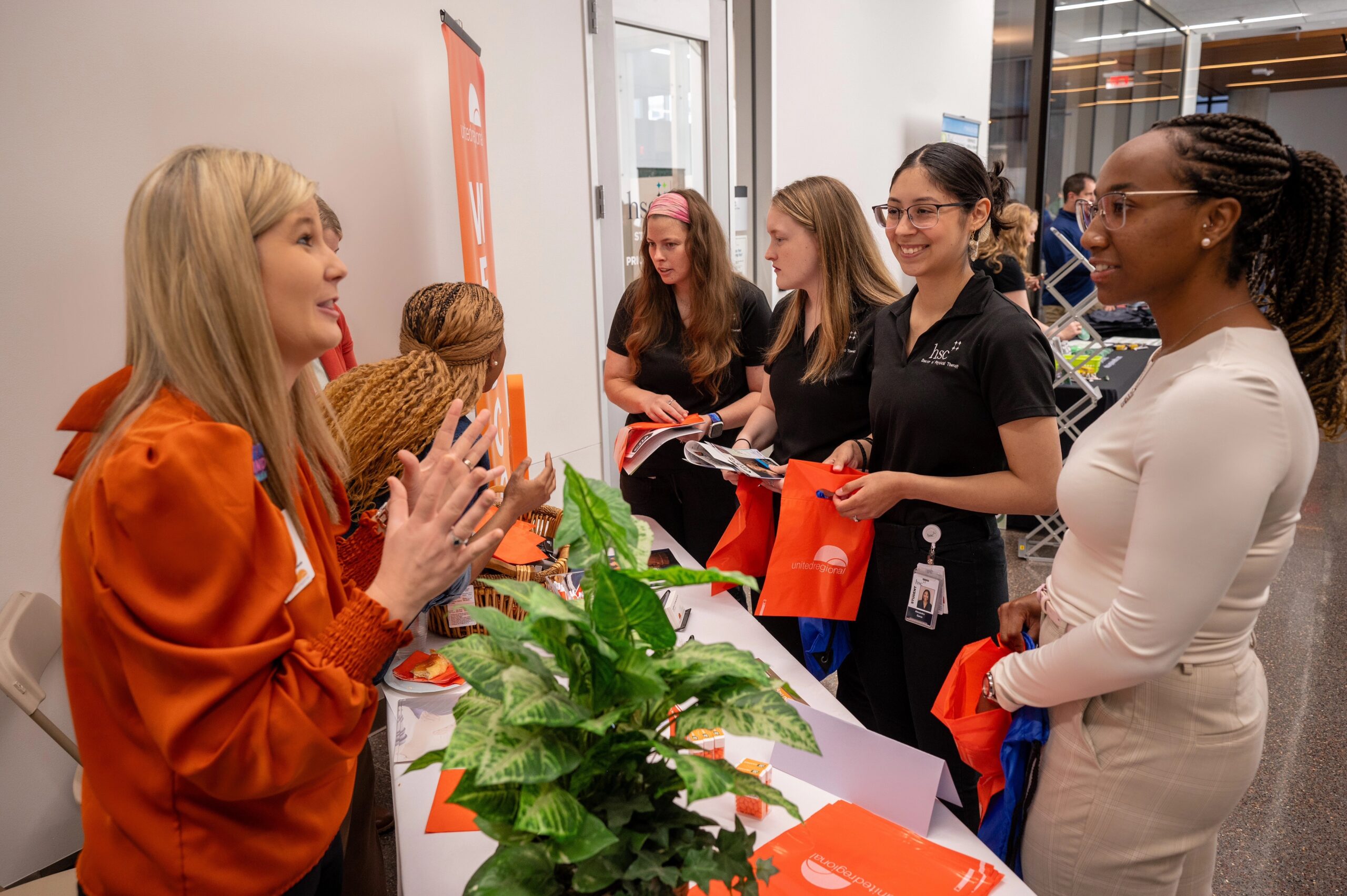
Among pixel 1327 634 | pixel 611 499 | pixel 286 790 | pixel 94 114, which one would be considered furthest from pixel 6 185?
pixel 1327 634

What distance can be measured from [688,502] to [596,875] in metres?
1.96

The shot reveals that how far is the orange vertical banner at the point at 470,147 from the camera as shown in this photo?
8.75 ft

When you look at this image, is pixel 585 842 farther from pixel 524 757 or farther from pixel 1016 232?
pixel 1016 232

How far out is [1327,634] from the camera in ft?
12.3

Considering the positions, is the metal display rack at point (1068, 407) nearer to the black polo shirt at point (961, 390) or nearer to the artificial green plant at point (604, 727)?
the black polo shirt at point (961, 390)

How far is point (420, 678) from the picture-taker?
1.68 meters

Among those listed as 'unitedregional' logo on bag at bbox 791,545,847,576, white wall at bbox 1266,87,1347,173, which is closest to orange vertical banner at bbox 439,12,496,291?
'unitedregional' logo on bag at bbox 791,545,847,576

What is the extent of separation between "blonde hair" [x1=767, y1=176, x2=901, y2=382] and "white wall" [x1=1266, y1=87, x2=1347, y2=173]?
63.8ft

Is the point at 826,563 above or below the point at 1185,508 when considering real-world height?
below

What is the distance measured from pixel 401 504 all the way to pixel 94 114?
176 cm

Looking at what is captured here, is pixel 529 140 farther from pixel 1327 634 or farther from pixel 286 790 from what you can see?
pixel 1327 634

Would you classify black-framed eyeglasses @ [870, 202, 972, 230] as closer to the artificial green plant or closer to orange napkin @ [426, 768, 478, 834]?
the artificial green plant

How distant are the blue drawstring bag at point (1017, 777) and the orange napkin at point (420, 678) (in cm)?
100

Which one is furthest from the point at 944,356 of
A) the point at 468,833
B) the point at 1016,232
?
the point at 1016,232
